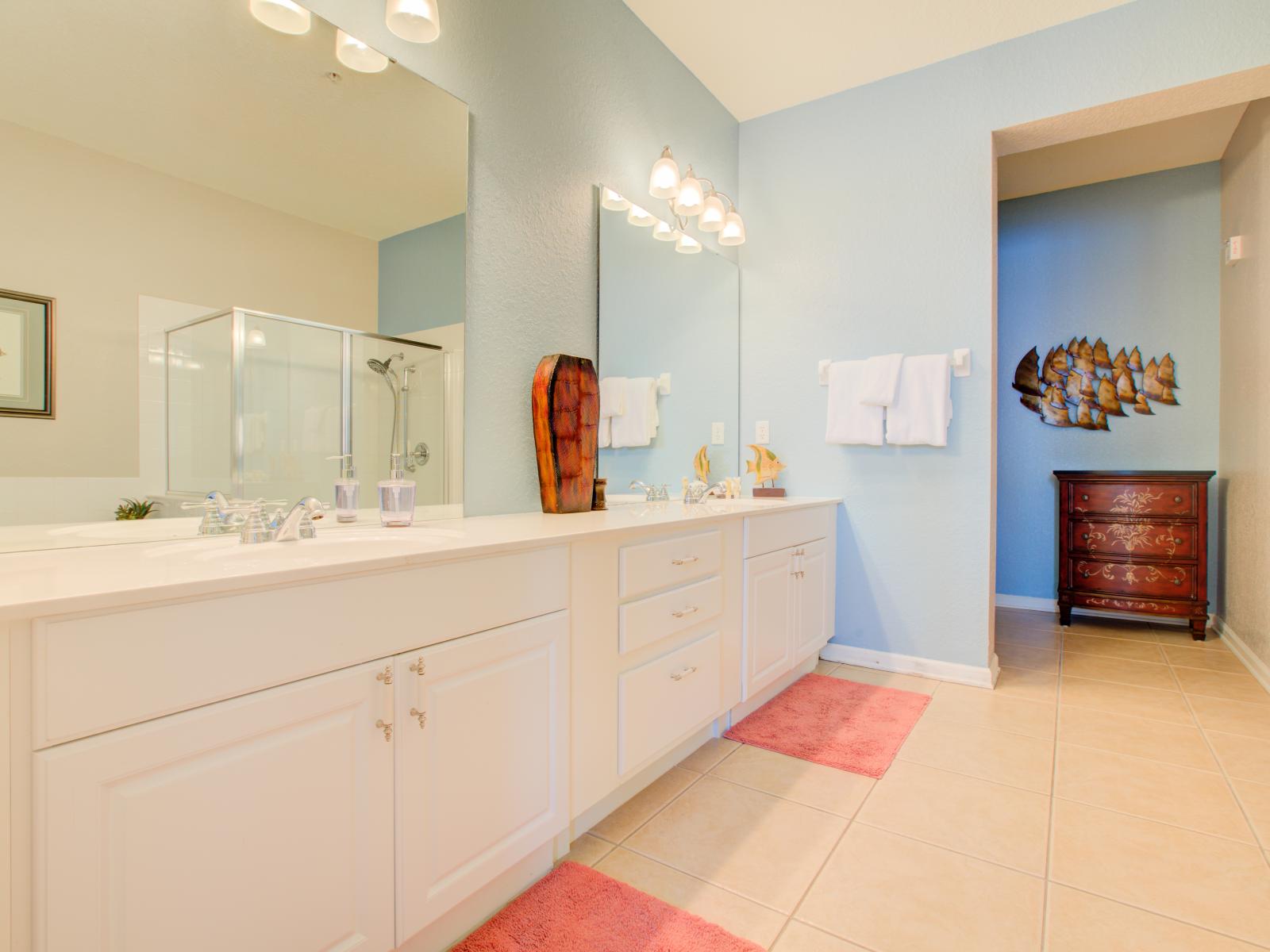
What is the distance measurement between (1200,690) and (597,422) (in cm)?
263

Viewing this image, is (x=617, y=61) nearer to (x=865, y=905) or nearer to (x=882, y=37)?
(x=882, y=37)

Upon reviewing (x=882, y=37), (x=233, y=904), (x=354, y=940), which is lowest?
(x=354, y=940)

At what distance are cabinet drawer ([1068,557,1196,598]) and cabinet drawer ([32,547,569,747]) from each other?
366cm

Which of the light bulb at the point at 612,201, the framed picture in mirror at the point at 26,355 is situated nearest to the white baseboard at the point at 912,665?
the light bulb at the point at 612,201

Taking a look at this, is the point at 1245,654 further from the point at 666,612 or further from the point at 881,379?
the point at 666,612

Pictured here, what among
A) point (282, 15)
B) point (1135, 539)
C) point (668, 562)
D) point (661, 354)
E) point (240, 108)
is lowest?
point (1135, 539)

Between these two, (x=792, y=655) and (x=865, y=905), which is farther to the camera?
(x=792, y=655)

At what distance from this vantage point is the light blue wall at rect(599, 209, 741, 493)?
2410mm

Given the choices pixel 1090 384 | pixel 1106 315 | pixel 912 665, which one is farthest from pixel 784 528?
pixel 1106 315

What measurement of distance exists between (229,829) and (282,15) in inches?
62.3

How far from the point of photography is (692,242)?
2855 mm

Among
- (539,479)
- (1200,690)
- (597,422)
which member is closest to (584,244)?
(597,422)

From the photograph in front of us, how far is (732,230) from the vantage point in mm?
2926

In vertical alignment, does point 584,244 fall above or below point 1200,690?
above
